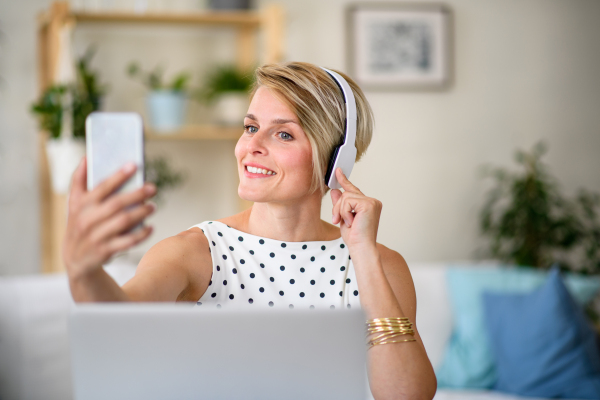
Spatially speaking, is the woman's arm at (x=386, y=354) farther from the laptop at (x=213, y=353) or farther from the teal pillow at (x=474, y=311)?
the teal pillow at (x=474, y=311)

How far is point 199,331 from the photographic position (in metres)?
0.61

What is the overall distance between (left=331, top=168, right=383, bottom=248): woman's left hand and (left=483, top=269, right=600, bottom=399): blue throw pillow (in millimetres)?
1377

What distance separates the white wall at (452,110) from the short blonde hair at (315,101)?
5.84 ft

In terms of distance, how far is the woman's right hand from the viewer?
0.55 metres

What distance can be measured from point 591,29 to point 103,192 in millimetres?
3143

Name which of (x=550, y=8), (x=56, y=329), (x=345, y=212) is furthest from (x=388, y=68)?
(x=345, y=212)

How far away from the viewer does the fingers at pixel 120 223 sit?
0.56 m

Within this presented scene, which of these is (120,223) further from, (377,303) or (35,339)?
(35,339)

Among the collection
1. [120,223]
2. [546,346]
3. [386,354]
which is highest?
[120,223]

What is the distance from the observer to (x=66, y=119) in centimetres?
221

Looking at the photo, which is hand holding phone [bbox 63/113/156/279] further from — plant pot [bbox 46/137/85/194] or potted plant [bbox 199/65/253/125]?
potted plant [bbox 199/65/253/125]

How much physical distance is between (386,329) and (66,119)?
1745mm

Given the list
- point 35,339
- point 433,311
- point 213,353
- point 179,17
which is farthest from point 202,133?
point 213,353

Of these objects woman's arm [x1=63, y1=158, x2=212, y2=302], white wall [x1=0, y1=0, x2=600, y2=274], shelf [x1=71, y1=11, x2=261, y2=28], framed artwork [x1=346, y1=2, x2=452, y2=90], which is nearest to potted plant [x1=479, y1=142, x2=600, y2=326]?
white wall [x1=0, y1=0, x2=600, y2=274]
